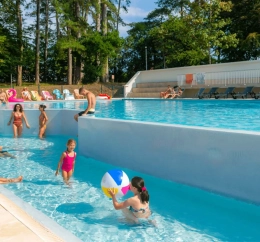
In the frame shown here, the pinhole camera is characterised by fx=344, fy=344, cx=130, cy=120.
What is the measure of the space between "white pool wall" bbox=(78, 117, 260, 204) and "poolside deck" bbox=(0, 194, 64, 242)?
9.48ft

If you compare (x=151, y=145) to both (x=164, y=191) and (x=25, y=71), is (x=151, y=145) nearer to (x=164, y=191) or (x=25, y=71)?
(x=164, y=191)

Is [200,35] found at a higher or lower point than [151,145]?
higher

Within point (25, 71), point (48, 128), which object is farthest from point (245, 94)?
point (25, 71)

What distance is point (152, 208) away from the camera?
476 cm

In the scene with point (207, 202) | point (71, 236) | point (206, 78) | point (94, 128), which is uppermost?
point (206, 78)

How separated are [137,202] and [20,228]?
151cm

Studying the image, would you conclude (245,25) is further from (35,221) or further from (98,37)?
(35,221)

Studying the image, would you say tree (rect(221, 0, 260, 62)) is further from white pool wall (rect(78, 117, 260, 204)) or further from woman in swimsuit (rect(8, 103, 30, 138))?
white pool wall (rect(78, 117, 260, 204))

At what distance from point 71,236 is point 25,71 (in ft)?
119

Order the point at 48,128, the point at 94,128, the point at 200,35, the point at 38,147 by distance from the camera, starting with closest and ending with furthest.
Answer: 1. the point at 94,128
2. the point at 38,147
3. the point at 48,128
4. the point at 200,35

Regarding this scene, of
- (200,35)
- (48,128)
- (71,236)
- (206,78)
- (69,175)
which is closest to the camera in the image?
(71,236)

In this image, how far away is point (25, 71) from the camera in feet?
121

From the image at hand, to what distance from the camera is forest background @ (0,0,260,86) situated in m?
28.6

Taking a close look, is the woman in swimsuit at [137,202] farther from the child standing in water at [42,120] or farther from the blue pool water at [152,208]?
the child standing in water at [42,120]
